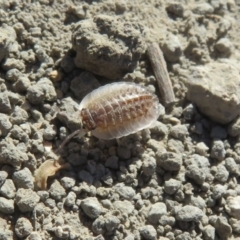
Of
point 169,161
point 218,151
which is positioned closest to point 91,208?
point 169,161

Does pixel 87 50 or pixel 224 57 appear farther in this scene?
pixel 224 57

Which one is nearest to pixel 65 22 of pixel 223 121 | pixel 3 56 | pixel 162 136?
pixel 3 56

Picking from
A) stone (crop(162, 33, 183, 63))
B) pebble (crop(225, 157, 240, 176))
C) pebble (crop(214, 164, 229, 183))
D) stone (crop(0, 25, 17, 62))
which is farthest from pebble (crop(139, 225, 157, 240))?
stone (crop(0, 25, 17, 62))

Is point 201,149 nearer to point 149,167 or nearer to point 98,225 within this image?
point 149,167

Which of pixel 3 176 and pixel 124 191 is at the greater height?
pixel 3 176

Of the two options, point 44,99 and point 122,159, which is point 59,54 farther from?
point 122,159

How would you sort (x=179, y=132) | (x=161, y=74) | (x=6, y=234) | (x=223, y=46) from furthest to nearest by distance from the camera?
(x=223, y=46) < (x=161, y=74) < (x=179, y=132) < (x=6, y=234)

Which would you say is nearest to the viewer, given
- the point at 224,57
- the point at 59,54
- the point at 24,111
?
the point at 24,111
